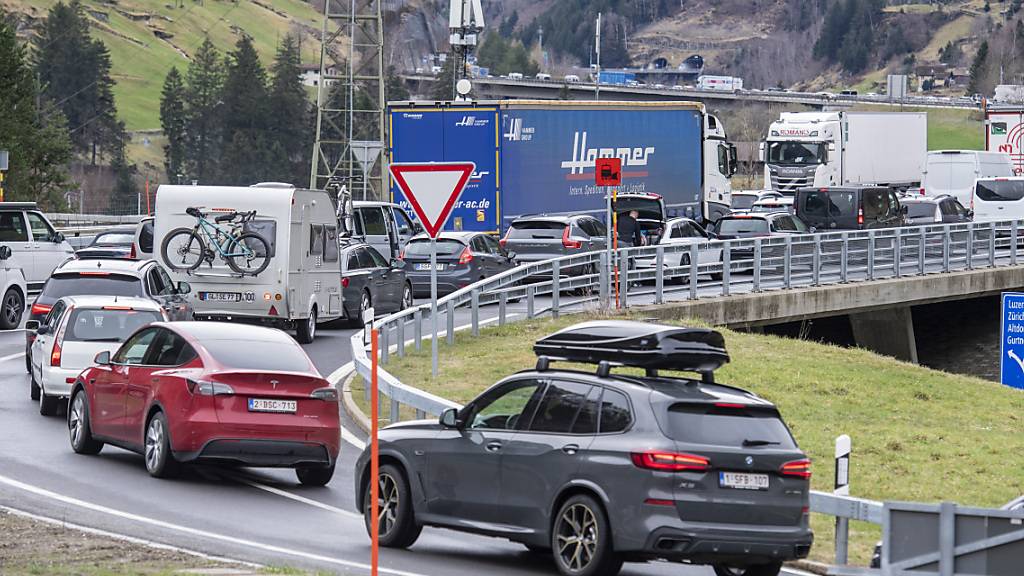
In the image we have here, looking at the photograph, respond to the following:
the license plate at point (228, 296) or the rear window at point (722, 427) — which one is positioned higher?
the rear window at point (722, 427)

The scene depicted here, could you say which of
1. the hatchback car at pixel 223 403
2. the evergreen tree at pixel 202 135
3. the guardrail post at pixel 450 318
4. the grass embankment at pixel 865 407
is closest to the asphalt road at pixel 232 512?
the hatchback car at pixel 223 403

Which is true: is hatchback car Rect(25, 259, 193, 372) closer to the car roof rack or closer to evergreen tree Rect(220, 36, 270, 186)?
the car roof rack

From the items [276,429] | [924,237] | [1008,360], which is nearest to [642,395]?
[276,429]

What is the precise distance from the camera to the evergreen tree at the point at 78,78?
15175cm

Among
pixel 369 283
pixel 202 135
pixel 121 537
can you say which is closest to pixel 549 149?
pixel 369 283

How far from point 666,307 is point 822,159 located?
35.7 meters

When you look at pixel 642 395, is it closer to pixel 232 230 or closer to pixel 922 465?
pixel 922 465

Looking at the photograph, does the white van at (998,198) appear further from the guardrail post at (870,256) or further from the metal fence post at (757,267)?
the metal fence post at (757,267)

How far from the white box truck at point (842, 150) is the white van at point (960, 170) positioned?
355 centimetres

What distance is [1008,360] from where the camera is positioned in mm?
21422

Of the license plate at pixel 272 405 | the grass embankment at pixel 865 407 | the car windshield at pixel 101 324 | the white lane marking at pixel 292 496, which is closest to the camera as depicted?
the white lane marking at pixel 292 496

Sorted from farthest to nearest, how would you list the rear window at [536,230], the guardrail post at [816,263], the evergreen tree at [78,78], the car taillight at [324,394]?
the evergreen tree at [78,78]
the rear window at [536,230]
the guardrail post at [816,263]
the car taillight at [324,394]

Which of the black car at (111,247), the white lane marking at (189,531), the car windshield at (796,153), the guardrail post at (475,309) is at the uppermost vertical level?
the car windshield at (796,153)

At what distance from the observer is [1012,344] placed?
2144 centimetres
